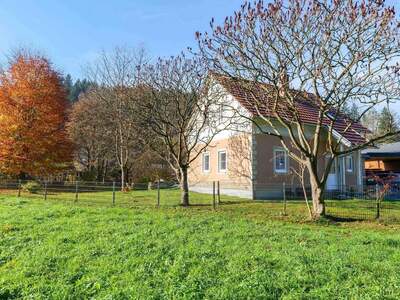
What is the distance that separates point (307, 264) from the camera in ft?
20.4

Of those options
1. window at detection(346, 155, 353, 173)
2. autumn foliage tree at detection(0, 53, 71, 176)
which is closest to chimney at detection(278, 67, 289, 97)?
window at detection(346, 155, 353, 173)

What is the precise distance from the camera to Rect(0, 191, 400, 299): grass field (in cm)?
521

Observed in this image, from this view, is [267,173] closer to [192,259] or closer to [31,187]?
[31,187]

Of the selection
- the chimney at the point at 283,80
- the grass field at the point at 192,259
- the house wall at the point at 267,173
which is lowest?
the grass field at the point at 192,259

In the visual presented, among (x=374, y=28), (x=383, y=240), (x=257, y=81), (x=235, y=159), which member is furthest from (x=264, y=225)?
(x=235, y=159)

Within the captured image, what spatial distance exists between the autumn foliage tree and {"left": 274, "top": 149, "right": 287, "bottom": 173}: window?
54.3ft

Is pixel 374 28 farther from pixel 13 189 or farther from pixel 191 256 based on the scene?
pixel 13 189

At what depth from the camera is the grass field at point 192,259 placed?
17.1 feet

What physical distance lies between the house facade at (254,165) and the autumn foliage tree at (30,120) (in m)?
12.2

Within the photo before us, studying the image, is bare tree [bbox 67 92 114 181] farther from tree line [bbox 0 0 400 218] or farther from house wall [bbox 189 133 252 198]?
house wall [bbox 189 133 252 198]

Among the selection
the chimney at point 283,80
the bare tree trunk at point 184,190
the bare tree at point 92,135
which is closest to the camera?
the chimney at point 283,80

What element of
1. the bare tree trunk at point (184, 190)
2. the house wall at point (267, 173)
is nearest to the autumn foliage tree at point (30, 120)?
the bare tree trunk at point (184, 190)

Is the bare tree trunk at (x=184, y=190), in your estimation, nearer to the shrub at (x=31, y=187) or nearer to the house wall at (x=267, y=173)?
the house wall at (x=267, y=173)

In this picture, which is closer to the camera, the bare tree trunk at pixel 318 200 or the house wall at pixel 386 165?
the bare tree trunk at pixel 318 200
